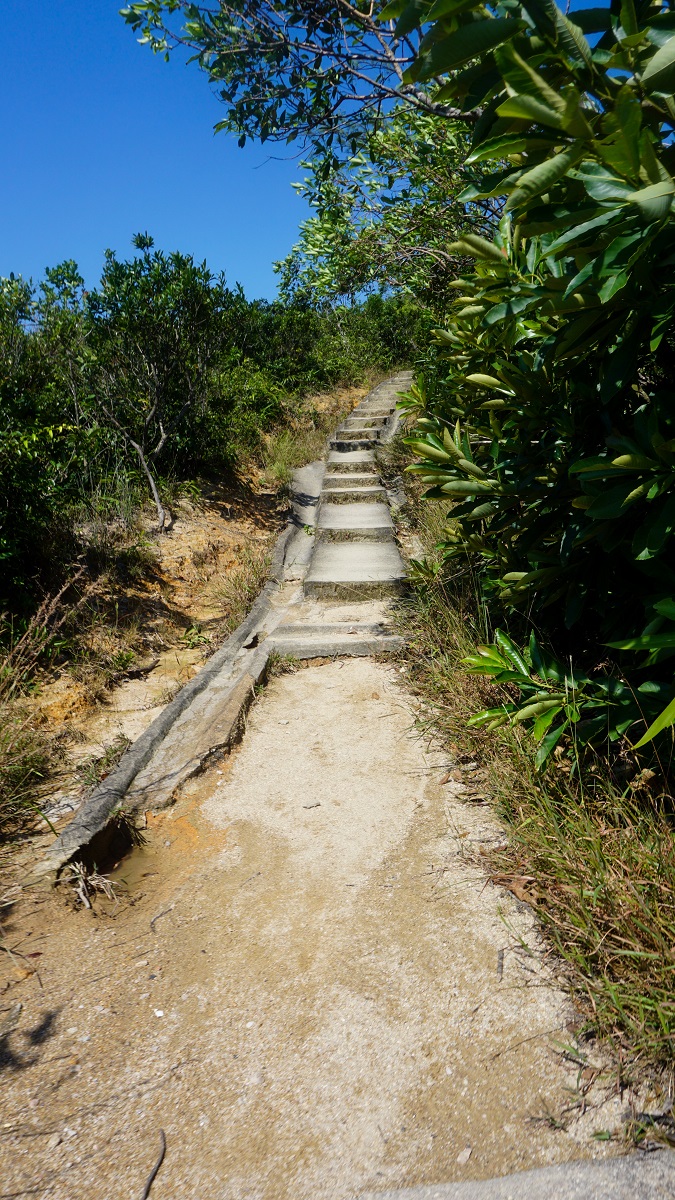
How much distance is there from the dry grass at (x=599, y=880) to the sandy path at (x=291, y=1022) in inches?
5.4

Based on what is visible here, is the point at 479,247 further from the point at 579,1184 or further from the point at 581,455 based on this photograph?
the point at 579,1184

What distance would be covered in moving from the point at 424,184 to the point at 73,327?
371cm

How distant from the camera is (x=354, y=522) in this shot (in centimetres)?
741

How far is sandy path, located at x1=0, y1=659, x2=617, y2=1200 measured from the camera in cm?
173

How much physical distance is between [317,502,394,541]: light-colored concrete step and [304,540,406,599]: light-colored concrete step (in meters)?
0.09

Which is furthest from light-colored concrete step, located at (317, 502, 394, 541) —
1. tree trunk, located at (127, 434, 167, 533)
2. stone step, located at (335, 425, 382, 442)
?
stone step, located at (335, 425, 382, 442)

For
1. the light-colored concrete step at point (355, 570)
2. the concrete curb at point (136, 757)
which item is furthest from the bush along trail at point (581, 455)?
the light-colored concrete step at point (355, 570)

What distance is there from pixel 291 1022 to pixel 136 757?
1920mm

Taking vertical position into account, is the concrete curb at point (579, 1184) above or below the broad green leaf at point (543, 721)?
below

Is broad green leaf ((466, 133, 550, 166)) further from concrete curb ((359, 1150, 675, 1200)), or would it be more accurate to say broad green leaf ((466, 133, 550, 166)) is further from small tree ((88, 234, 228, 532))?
small tree ((88, 234, 228, 532))

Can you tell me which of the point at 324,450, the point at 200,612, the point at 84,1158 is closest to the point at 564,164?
the point at 84,1158

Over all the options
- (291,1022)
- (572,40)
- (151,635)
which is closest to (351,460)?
(151,635)

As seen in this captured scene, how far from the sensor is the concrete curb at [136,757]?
2.89 meters

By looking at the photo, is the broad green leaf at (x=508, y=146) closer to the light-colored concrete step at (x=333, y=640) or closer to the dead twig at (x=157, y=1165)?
the dead twig at (x=157, y=1165)
